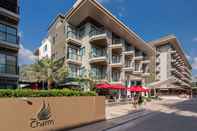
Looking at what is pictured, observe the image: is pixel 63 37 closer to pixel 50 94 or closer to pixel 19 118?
pixel 50 94

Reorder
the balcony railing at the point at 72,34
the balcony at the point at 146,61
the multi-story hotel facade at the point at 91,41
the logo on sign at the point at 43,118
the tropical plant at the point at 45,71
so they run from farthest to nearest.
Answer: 1. the balcony at the point at 146,61
2. the balcony railing at the point at 72,34
3. the multi-story hotel facade at the point at 91,41
4. the tropical plant at the point at 45,71
5. the logo on sign at the point at 43,118

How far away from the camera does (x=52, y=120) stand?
452 inches

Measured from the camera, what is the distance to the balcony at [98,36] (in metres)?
33.4

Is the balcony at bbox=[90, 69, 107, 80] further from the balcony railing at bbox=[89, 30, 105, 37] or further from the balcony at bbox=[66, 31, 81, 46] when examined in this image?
the balcony railing at bbox=[89, 30, 105, 37]

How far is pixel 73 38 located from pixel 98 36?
3.87 meters

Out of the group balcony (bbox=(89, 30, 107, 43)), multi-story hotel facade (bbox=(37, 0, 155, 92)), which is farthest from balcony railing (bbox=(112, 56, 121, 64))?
balcony (bbox=(89, 30, 107, 43))

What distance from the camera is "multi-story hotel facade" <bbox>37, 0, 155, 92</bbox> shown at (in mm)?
32062

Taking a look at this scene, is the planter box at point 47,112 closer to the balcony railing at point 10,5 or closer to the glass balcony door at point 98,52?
the balcony railing at point 10,5

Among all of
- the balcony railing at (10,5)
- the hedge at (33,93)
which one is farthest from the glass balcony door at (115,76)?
the hedge at (33,93)

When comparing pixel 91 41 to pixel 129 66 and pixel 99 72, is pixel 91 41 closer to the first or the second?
pixel 99 72

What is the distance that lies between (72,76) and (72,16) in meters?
9.10

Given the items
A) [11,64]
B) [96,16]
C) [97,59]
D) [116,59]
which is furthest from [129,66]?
[11,64]

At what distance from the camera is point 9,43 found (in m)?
21.6

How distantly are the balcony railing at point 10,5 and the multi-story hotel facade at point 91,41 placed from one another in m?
10.3
